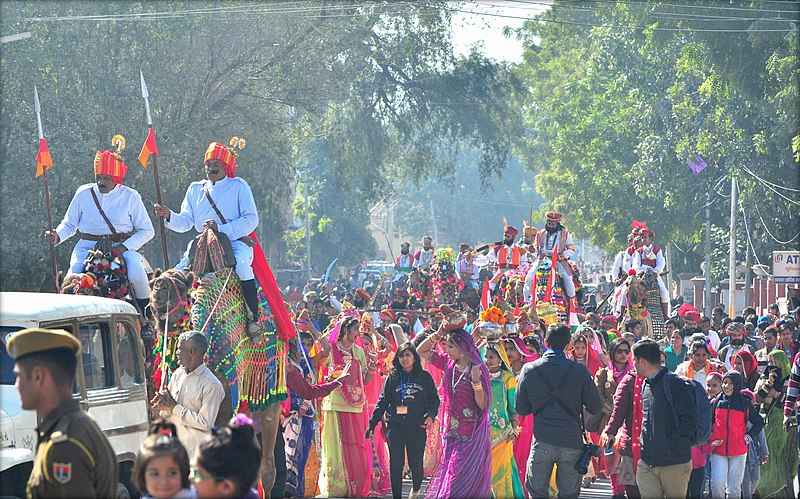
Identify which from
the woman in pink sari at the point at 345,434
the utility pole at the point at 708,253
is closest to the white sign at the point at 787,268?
the utility pole at the point at 708,253

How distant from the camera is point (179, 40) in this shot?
108ft

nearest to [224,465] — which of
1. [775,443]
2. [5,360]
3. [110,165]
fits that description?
[5,360]

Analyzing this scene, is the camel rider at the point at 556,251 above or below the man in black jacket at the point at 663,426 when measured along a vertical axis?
above

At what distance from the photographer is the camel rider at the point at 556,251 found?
70.8 feet

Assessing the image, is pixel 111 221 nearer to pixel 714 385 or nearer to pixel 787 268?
pixel 714 385

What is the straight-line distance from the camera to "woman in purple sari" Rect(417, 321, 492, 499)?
1198cm

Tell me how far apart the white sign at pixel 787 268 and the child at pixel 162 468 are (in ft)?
92.5

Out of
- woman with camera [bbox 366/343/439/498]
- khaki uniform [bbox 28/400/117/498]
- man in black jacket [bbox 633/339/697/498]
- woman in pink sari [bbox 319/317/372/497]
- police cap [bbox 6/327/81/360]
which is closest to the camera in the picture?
khaki uniform [bbox 28/400/117/498]

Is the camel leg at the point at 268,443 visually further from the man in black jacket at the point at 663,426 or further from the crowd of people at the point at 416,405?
the man in black jacket at the point at 663,426

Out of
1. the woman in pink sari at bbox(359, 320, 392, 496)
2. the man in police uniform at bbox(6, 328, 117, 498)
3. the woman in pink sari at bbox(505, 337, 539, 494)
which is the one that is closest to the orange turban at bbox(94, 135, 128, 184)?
the woman in pink sari at bbox(359, 320, 392, 496)

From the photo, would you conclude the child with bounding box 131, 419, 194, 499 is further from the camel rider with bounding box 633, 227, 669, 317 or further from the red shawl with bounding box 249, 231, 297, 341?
the camel rider with bounding box 633, 227, 669, 317

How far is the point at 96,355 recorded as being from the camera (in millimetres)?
10875

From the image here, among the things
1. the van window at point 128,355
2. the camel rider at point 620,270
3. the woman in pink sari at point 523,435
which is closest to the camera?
the van window at point 128,355

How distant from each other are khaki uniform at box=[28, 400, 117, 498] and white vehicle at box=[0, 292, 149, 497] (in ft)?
11.6
